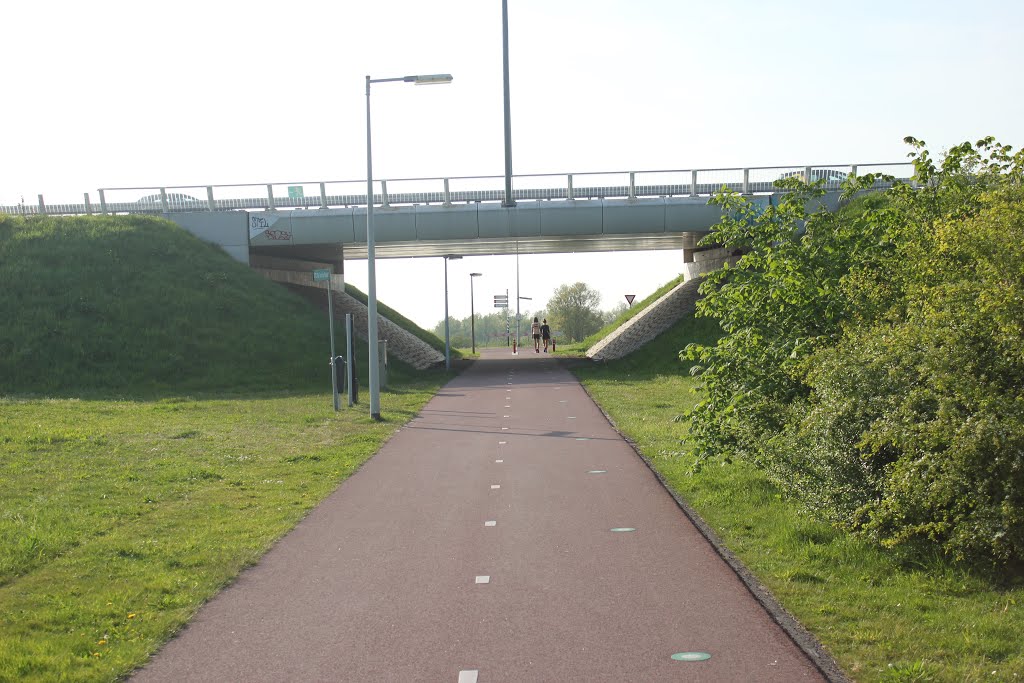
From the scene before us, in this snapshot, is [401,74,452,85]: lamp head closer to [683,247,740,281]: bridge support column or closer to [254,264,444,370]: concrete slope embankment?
[254,264,444,370]: concrete slope embankment

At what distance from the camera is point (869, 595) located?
6.03m

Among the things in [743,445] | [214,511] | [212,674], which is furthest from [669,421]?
[212,674]

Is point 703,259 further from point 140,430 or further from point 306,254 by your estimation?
point 140,430

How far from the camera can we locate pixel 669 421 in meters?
16.6

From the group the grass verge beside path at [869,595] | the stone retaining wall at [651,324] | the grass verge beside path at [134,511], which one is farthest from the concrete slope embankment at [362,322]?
the grass verge beside path at [869,595]

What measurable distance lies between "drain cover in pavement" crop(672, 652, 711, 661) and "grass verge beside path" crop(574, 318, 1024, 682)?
0.69 m

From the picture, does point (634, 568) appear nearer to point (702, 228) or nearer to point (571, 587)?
point (571, 587)

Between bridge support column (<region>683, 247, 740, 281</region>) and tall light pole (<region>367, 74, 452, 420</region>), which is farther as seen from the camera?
bridge support column (<region>683, 247, 740, 281</region>)

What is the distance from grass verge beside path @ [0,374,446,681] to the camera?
18.4 ft

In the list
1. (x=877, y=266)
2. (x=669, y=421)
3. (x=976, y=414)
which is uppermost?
(x=877, y=266)

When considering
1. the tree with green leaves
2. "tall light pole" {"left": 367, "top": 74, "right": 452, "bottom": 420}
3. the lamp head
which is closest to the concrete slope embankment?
"tall light pole" {"left": 367, "top": 74, "right": 452, "bottom": 420}

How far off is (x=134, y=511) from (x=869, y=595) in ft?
22.7

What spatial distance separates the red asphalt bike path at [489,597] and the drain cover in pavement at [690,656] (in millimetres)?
35

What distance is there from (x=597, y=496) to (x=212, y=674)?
222 inches
